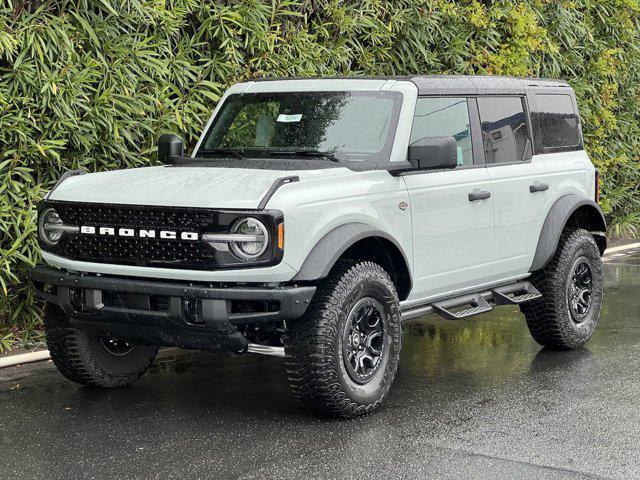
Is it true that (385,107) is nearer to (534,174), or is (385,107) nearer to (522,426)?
(534,174)

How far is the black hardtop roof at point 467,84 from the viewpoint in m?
7.18

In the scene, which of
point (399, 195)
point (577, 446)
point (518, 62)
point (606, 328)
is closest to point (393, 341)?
point (399, 195)

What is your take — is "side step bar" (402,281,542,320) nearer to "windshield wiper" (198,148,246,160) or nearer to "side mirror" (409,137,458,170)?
"side mirror" (409,137,458,170)

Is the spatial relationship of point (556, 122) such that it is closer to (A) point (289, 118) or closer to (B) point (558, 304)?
(B) point (558, 304)

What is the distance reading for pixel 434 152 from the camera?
21.4 feet

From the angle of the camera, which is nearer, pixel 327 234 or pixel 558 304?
pixel 327 234

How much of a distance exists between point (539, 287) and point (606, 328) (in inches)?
45.6

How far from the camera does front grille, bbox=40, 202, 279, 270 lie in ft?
19.1

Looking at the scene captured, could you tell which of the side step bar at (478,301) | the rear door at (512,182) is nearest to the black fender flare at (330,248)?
the side step bar at (478,301)

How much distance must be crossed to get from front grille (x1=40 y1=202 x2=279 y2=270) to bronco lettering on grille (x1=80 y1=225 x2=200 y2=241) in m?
0.02

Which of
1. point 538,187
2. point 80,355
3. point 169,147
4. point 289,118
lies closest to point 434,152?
point 289,118

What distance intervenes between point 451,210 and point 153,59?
9.87ft

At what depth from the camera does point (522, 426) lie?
6.04 meters

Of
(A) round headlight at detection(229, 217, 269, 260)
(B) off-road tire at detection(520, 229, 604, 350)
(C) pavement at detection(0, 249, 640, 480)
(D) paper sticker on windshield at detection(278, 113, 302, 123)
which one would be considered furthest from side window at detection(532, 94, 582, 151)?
(A) round headlight at detection(229, 217, 269, 260)
